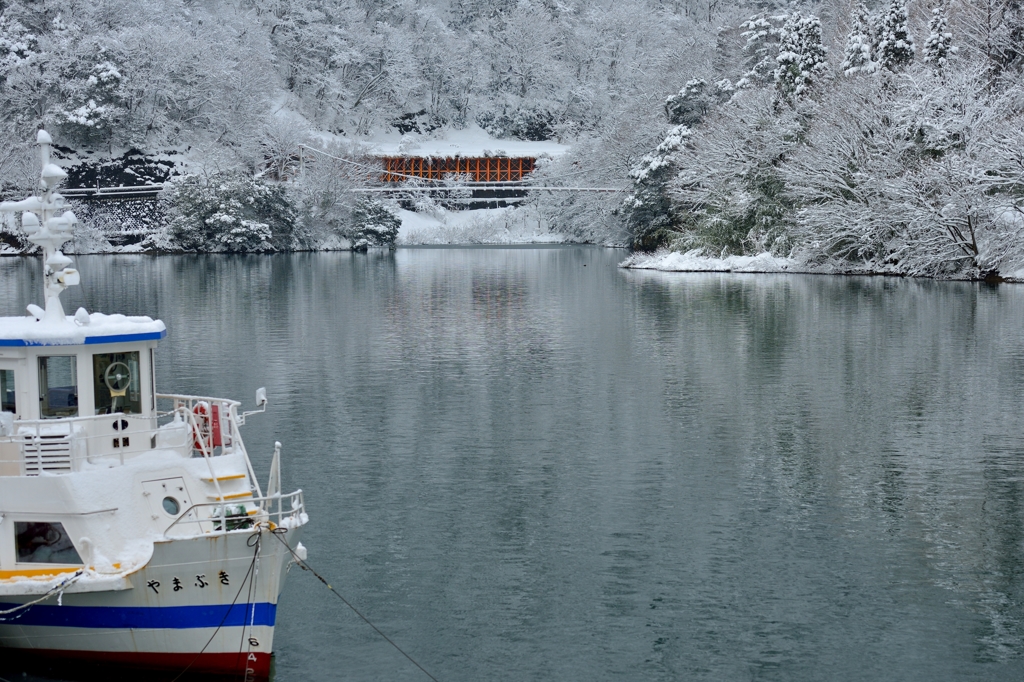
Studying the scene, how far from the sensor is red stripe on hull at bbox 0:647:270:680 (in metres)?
13.5

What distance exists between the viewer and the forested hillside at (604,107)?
59.0 metres

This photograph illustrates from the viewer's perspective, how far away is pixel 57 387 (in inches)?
586

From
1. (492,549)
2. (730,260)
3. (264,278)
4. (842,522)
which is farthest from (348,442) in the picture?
(730,260)

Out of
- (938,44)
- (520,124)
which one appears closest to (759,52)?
(938,44)

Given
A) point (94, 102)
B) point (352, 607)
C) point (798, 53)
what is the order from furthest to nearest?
point (94, 102)
point (798, 53)
point (352, 607)

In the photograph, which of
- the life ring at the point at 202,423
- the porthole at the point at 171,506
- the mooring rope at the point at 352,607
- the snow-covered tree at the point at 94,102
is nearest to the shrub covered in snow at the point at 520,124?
the snow-covered tree at the point at 94,102

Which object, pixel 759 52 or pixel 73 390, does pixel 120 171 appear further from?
pixel 73 390

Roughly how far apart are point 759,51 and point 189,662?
236 ft

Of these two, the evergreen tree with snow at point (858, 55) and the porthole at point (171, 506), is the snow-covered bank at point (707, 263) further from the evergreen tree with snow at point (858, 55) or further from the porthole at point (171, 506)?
the porthole at point (171, 506)

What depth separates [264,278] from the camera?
66.4 m

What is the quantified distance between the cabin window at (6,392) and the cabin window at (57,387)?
16.4 inches

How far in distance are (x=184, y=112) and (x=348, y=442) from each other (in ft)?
302

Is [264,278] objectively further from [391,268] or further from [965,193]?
[965,193]

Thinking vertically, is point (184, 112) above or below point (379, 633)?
above
